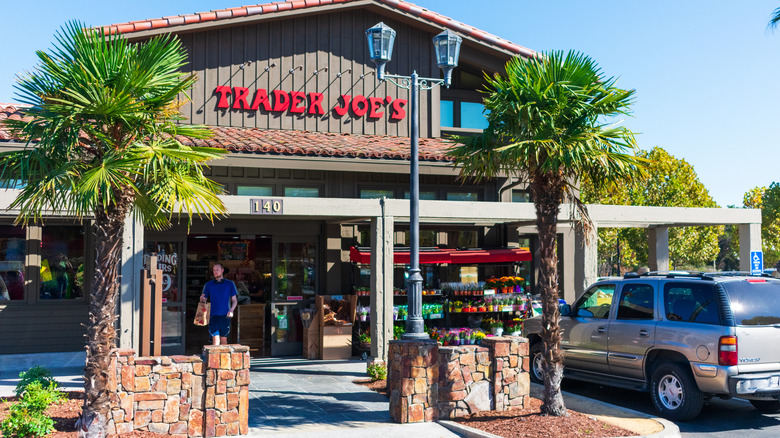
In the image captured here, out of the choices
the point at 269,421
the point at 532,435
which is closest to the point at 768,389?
the point at 532,435

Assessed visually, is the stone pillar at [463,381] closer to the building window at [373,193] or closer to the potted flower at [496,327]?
the potted flower at [496,327]

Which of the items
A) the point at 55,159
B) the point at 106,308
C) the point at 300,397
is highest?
the point at 55,159

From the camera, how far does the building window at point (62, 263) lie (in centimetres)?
1377

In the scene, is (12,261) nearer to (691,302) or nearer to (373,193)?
(373,193)

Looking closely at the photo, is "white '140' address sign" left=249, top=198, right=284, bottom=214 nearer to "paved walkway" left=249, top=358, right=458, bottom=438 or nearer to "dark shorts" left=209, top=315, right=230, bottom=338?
"dark shorts" left=209, top=315, right=230, bottom=338

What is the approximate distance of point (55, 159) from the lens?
25.6 ft

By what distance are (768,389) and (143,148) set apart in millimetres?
7933

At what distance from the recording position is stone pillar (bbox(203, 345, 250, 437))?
8.16 meters

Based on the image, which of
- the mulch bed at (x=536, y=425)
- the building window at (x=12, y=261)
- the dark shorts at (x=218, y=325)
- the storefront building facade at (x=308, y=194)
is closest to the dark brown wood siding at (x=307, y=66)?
the storefront building facade at (x=308, y=194)

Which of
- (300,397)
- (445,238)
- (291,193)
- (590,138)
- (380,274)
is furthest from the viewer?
(445,238)

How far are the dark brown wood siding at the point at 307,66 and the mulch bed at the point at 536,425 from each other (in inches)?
336

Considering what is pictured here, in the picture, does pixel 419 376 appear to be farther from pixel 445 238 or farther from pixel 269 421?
pixel 445 238

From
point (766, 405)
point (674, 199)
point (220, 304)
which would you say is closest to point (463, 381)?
point (220, 304)

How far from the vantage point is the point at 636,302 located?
33.9ft
